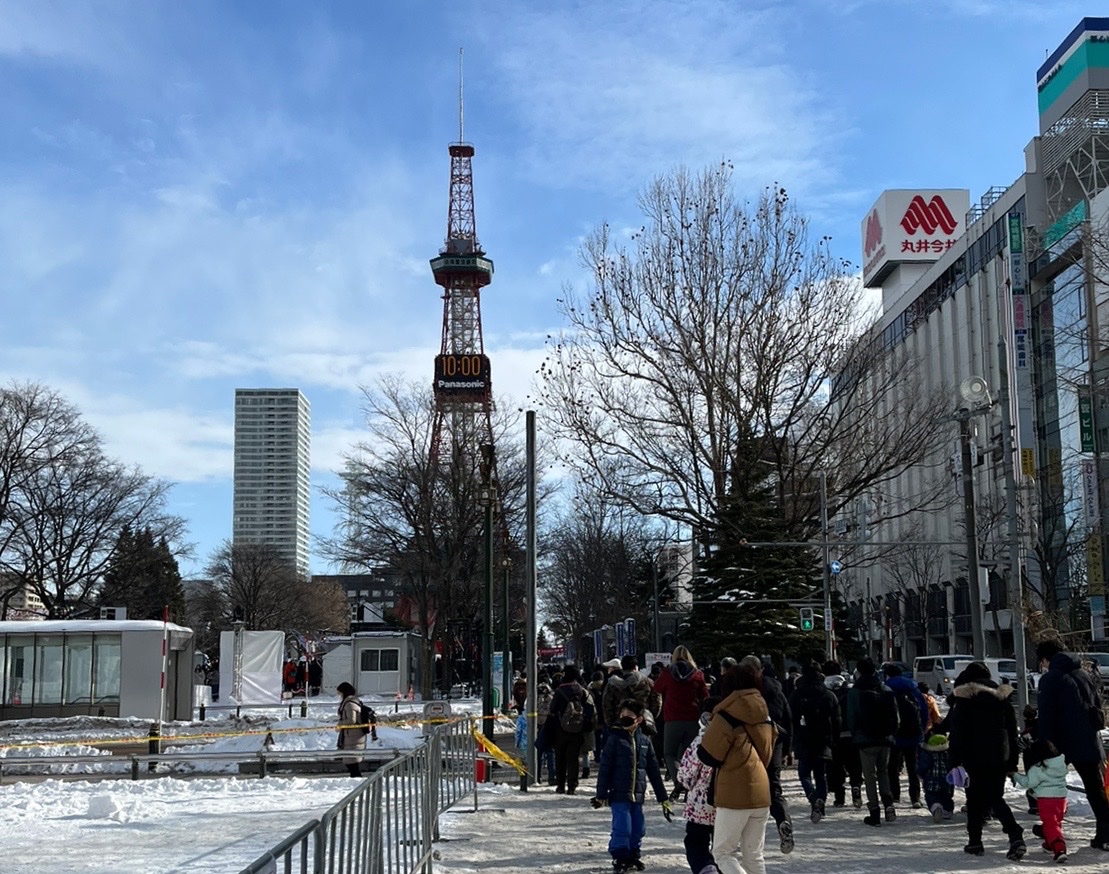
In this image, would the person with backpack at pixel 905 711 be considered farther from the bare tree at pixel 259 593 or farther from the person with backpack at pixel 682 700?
the bare tree at pixel 259 593

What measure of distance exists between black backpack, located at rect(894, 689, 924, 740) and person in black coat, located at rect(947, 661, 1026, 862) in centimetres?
206

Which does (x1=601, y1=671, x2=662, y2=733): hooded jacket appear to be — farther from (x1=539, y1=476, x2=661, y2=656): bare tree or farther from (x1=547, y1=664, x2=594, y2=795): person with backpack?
(x1=539, y1=476, x2=661, y2=656): bare tree

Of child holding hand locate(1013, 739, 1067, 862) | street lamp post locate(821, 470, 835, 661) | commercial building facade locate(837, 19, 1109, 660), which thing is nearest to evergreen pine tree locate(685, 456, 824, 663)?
street lamp post locate(821, 470, 835, 661)

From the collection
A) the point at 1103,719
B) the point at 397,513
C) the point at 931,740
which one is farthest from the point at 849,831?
the point at 397,513

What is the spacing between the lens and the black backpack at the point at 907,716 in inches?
515

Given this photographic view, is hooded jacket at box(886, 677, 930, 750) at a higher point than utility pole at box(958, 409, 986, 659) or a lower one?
lower

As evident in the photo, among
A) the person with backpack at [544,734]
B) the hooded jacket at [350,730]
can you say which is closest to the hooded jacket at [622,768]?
the person with backpack at [544,734]

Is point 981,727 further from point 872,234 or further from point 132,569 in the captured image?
point 872,234

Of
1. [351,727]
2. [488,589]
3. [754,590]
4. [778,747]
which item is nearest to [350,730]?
[351,727]

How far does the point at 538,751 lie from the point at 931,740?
21.9 ft

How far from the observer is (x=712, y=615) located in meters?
32.8

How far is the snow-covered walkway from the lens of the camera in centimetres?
1021

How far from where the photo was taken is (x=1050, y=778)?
34.2 ft

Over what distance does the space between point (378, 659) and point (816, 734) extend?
3471 cm
